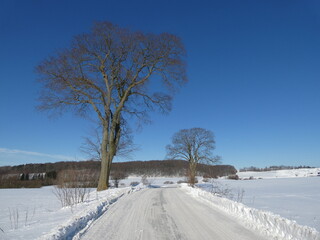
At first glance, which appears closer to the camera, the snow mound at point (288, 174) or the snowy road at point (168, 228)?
the snowy road at point (168, 228)

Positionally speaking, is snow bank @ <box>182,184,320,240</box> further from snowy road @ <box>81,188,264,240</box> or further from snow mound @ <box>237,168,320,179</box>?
snow mound @ <box>237,168,320,179</box>

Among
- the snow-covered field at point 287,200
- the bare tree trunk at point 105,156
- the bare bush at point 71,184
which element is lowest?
the snow-covered field at point 287,200

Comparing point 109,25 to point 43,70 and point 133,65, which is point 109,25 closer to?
point 133,65

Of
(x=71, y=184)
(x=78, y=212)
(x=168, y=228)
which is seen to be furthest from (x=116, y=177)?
(x=168, y=228)

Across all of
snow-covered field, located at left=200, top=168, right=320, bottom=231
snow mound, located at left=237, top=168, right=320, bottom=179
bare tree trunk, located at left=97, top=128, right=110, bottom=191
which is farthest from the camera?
snow mound, located at left=237, top=168, right=320, bottom=179

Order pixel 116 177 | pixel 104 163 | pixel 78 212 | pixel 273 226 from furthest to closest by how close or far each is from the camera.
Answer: pixel 116 177, pixel 104 163, pixel 78 212, pixel 273 226

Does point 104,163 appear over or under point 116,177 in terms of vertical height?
over

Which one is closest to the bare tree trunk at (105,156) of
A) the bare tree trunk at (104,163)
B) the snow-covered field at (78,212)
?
the bare tree trunk at (104,163)

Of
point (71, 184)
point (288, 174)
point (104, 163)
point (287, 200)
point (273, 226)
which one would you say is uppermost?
point (288, 174)

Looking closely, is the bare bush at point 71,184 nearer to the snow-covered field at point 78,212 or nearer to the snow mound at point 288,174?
the snow-covered field at point 78,212

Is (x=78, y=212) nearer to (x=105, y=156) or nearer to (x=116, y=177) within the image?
(x=105, y=156)

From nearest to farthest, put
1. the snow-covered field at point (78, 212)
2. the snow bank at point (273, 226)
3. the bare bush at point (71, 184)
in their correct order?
1. the snow bank at point (273, 226)
2. the snow-covered field at point (78, 212)
3. the bare bush at point (71, 184)

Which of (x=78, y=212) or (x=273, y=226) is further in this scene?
(x=78, y=212)

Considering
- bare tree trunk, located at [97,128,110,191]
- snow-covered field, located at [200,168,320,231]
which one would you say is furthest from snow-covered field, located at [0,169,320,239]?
bare tree trunk, located at [97,128,110,191]
